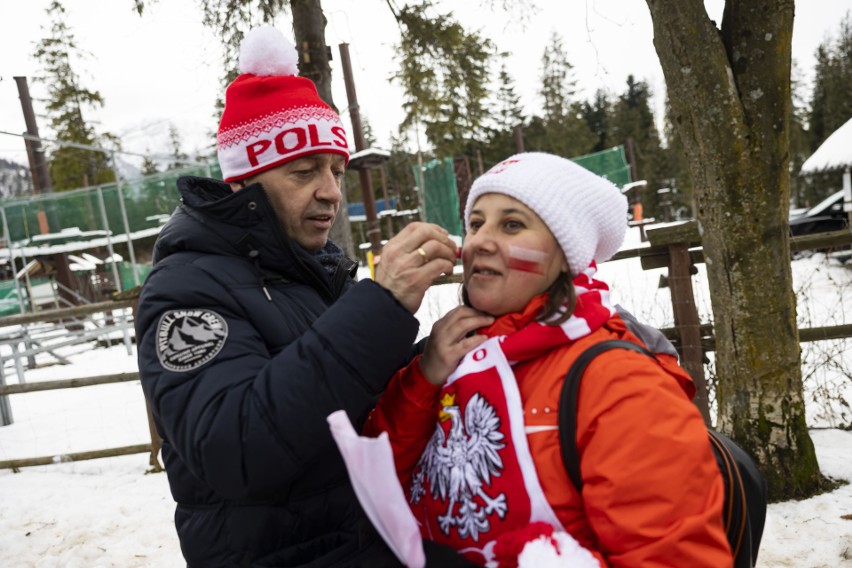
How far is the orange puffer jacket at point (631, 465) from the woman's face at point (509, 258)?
204 mm

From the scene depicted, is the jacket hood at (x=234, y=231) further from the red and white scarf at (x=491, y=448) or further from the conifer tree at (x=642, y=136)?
the conifer tree at (x=642, y=136)

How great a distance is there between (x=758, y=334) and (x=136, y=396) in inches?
317

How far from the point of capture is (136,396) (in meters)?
8.69

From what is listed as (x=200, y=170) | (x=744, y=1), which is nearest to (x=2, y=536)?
(x=744, y=1)

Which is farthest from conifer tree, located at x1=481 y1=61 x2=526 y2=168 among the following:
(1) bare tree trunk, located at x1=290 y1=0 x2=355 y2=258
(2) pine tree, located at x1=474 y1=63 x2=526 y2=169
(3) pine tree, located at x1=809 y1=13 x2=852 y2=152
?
(1) bare tree trunk, located at x1=290 y1=0 x2=355 y2=258

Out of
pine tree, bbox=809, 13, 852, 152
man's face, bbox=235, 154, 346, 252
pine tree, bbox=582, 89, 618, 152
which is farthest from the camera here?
pine tree, bbox=582, 89, 618, 152

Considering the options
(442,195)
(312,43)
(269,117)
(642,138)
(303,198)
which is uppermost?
(642,138)

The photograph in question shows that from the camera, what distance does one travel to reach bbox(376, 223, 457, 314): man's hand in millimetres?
1296

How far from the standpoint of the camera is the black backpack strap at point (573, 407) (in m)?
1.19

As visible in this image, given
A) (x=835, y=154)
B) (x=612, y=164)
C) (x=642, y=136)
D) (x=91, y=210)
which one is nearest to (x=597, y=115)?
(x=642, y=136)

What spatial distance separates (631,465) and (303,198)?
1101mm

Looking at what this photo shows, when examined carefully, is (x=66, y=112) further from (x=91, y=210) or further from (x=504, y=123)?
(x=504, y=123)

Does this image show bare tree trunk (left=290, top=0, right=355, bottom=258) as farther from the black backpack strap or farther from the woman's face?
the black backpack strap

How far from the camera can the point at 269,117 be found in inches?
68.2
